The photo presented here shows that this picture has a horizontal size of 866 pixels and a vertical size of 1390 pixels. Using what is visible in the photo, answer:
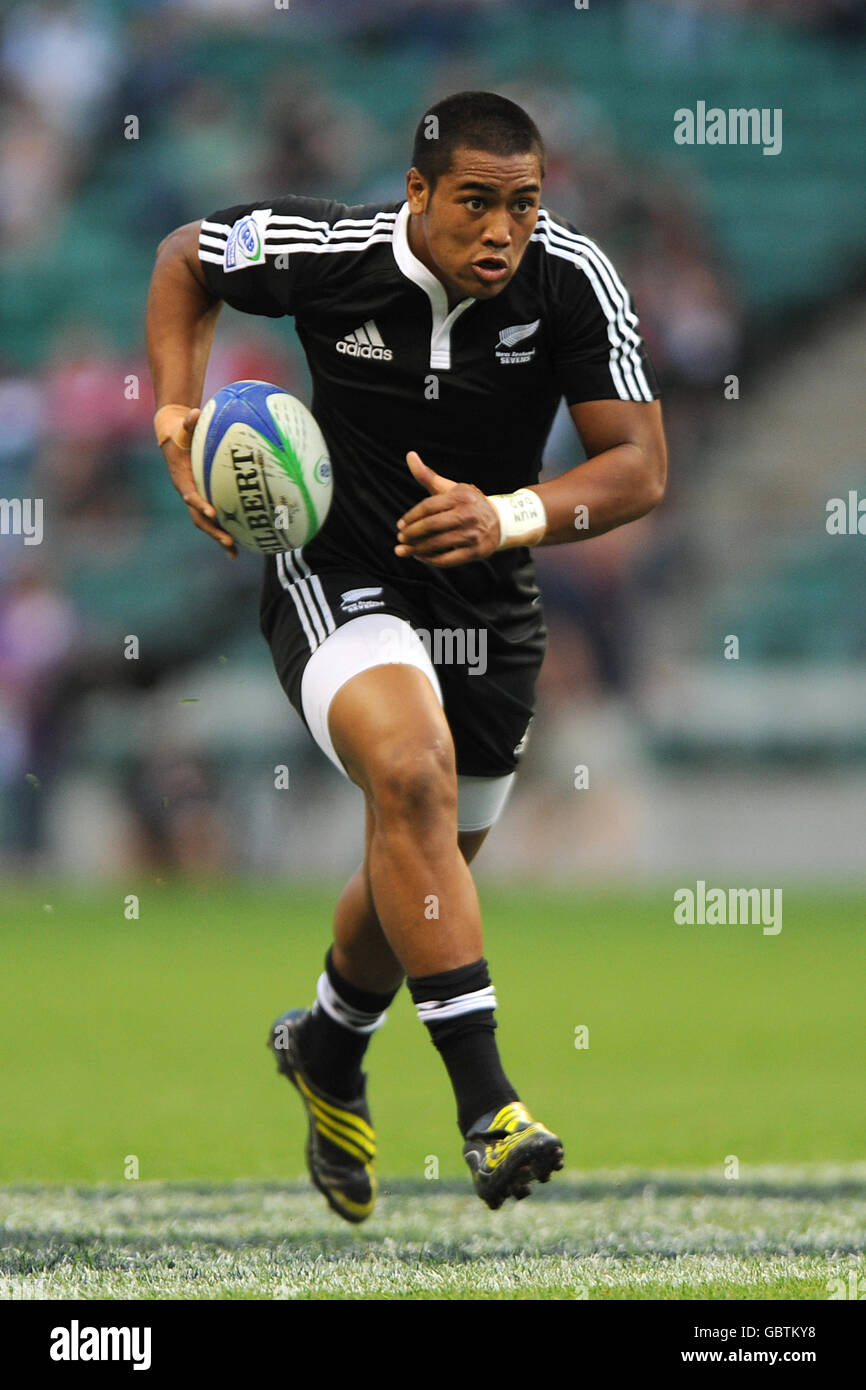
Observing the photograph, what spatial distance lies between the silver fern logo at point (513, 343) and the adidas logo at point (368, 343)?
0.28 m

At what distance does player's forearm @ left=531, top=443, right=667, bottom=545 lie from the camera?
474 centimetres

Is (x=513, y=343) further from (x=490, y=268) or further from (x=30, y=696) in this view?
(x=30, y=696)

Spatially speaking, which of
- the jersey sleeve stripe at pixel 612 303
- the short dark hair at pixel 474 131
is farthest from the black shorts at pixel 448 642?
the short dark hair at pixel 474 131

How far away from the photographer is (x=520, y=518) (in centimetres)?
462

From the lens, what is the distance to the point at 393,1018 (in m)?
11.3

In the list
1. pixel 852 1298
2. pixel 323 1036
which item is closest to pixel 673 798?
pixel 323 1036

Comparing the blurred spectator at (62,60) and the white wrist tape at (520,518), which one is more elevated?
the blurred spectator at (62,60)

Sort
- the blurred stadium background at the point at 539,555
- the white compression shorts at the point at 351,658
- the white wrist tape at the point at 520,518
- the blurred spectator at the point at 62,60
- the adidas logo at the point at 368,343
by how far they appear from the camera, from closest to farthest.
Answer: the white wrist tape at the point at 520,518, the white compression shorts at the point at 351,658, the adidas logo at the point at 368,343, the blurred stadium background at the point at 539,555, the blurred spectator at the point at 62,60

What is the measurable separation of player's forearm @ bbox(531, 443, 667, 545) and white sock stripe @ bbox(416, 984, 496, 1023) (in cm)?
107

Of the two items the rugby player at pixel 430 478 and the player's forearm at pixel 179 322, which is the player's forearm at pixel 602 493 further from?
the player's forearm at pixel 179 322

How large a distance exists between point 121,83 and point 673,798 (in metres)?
8.76

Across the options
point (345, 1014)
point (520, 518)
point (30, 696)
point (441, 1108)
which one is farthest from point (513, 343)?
point (30, 696)

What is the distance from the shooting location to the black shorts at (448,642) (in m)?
4.98

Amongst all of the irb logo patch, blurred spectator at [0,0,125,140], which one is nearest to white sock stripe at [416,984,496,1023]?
the irb logo patch
